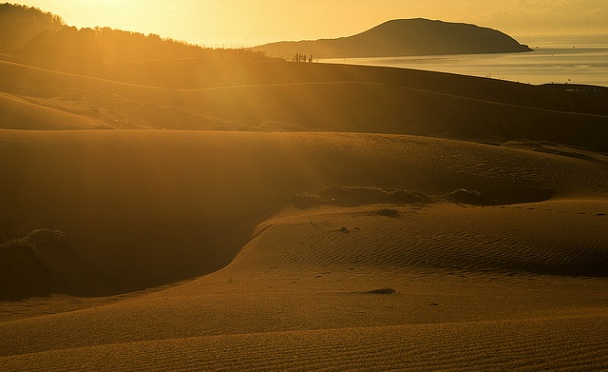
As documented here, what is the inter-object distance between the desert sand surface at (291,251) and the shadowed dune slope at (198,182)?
68mm

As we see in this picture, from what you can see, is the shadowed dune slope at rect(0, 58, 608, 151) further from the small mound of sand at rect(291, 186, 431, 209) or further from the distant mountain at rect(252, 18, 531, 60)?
the distant mountain at rect(252, 18, 531, 60)

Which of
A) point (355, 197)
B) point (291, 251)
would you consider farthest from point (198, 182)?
point (291, 251)

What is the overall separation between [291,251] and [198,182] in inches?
245

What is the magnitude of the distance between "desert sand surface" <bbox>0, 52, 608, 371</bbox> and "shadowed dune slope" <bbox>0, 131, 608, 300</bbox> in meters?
0.07

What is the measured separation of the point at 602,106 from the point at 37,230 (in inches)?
1845

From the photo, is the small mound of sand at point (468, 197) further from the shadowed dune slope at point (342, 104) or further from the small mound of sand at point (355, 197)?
the shadowed dune slope at point (342, 104)

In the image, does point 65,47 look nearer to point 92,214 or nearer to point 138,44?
point 138,44

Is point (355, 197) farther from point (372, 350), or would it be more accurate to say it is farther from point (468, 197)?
point (372, 350)

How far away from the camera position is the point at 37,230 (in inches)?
575

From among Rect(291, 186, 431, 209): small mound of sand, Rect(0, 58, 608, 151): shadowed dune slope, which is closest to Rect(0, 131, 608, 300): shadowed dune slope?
Rect(291, 186, 431, 209): small mound of sand

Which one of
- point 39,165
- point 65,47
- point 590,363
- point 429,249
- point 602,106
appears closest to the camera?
point 590,363

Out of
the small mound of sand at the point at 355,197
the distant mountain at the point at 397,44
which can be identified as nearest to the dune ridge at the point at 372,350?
the small mound of sand at the point at 355,197

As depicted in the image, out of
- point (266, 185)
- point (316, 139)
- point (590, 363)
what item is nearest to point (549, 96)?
point (316, 139)

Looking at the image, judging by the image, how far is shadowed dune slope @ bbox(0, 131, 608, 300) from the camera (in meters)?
15.5
